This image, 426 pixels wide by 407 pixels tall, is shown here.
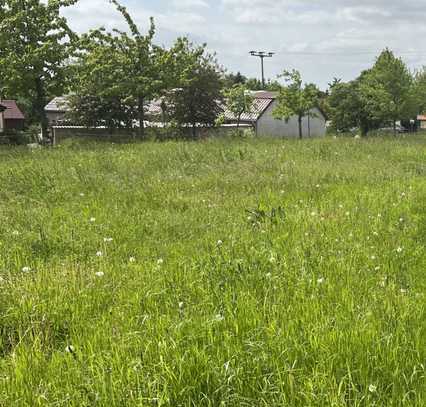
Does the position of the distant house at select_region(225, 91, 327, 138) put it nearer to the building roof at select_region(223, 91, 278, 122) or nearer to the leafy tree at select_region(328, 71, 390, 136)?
the building roof at select_region(223, 91, 278, 122)

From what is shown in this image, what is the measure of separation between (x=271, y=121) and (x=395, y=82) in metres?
15.2

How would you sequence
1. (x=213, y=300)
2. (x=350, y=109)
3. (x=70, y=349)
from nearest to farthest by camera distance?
(x=70, y=349)
(x=213, y=300)
(x=350, y=109)

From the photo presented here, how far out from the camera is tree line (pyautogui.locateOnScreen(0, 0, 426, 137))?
2703 centimetres

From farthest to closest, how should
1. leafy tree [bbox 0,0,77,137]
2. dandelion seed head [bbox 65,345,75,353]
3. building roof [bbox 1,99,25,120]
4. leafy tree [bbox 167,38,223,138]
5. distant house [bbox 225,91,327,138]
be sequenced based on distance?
building roof [bbox 1,99,25,120], distant house [bbox 225,91,327,138], leafy tree [bbox 167,38,223,138], leafy tree [bbox 0,0,77,137], dandelion seed head [bbox 65,345,75,353]

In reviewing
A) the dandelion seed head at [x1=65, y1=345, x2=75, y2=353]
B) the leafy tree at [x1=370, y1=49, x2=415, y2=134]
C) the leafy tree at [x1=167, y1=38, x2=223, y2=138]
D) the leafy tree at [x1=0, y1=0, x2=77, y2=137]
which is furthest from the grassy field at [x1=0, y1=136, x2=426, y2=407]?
the leafy tree at [x1=370, y1=49, x2=415, y2=134]

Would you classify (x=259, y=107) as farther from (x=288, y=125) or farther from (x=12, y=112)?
(x=12, y=112)

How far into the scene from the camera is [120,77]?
3028 centimetres

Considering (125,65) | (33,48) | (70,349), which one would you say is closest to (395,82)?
(125,65)

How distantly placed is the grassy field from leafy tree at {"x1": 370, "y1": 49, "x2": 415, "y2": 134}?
40383 mm

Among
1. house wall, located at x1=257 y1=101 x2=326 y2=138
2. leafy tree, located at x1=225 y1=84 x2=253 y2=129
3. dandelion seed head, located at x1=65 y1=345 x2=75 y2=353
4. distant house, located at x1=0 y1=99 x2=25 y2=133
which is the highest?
distant house, located at x1=0 y1=99 x2=25 y2=133

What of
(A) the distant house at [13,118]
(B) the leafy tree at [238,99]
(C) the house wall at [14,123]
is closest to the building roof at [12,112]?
(A) the distant house at [13,118]

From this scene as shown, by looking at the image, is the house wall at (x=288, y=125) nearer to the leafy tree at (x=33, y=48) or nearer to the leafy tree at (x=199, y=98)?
the leafy tree at (x=199, y=98)

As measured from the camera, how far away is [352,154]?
54.4 feet

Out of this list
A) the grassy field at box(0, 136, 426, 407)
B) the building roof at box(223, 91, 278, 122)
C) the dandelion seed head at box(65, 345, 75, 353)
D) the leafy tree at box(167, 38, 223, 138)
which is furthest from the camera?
the building roof at box(223, 91, 278, 122)
